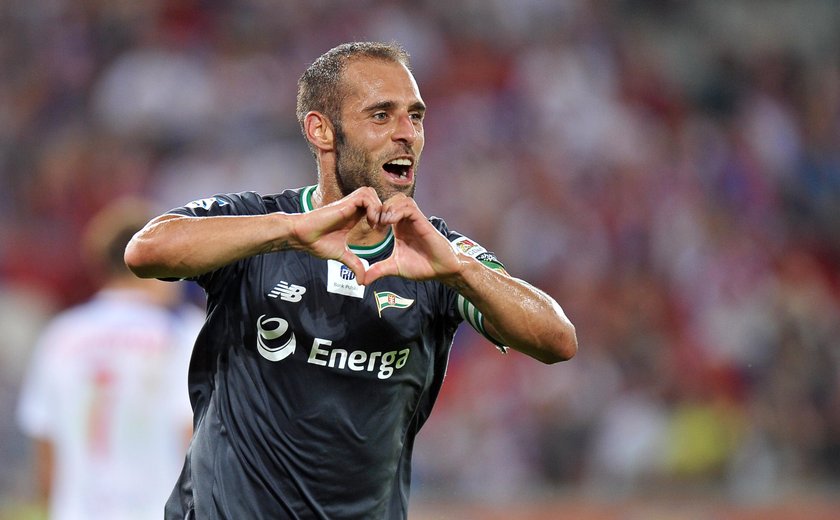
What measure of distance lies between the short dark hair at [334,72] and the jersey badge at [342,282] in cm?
50

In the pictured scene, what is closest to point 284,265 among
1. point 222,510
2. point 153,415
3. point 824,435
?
point 222,510

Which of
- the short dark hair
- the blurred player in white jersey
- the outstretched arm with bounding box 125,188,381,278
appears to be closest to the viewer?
the outstretched arm with bounding box 125,188,381,278

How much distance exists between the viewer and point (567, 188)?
11.6 m

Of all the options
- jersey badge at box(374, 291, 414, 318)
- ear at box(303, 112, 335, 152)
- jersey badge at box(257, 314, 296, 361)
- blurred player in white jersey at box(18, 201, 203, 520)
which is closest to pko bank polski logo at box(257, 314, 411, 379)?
jersey badge at box(257, 314, 296, 361)

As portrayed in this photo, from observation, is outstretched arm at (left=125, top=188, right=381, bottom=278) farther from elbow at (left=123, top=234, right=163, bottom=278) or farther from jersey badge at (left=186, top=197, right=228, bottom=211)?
jersey badge at (left=186, top=197, right=228, bottom=211)

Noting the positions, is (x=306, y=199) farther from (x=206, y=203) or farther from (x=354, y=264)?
(x=354, y=264)

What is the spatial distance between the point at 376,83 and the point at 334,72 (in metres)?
0.18

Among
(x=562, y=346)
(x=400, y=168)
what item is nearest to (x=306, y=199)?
(x=400, y=168)

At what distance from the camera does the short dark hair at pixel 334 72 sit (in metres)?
4.05

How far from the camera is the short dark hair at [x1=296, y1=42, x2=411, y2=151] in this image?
4.05m

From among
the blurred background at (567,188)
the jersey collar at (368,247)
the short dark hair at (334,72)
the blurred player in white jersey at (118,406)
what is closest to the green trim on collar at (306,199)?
the jersey collar at (368,247)

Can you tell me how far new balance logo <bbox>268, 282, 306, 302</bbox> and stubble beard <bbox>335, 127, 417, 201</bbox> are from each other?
0.40 metres

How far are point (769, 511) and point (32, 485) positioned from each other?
526 cm

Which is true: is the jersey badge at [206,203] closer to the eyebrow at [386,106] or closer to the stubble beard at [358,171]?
the stubble beard at [358,171]
